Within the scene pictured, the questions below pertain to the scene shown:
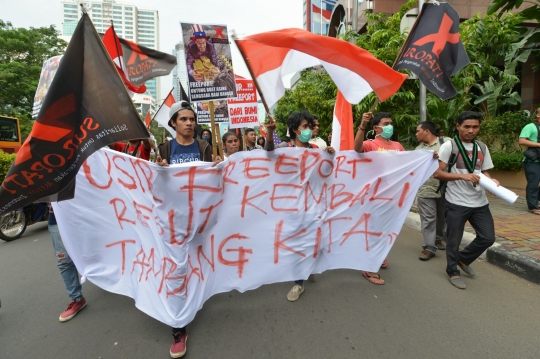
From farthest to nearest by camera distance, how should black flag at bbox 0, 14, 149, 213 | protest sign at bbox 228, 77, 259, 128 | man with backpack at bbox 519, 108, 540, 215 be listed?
protest sign at bbox 228, 77, 259, 128 → man with backpack at bbox 519, 108, 540, 215 → black flag at bbox 0, 14, 149, 213

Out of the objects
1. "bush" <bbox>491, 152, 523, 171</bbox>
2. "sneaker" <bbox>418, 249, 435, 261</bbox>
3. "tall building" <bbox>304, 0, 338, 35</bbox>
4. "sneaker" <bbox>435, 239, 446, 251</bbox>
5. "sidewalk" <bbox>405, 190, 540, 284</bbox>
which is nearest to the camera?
"sidewalk" <bbox>405, 190, 540, 284</bbox>

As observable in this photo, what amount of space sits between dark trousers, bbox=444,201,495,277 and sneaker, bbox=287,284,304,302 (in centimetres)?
162

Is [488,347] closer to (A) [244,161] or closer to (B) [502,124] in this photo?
(A) [244,161]

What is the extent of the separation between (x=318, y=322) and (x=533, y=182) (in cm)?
552

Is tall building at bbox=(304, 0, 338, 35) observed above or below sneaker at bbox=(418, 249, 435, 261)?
above

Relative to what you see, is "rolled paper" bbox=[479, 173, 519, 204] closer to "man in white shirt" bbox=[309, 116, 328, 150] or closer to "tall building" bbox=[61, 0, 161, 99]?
"man in white shirt" bbox=[309, 116, 328, 150]

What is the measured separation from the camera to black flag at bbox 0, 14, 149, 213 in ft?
5.76

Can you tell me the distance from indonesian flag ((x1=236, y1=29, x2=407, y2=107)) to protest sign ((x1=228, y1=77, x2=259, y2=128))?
3.04 m

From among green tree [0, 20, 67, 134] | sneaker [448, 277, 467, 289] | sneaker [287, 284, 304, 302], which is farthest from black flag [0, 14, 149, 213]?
green tree [0, 20, 67, 134]

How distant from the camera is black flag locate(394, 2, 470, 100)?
3.06 metres

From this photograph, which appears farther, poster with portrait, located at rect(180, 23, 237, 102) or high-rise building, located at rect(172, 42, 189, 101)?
high-rise building, located at rect(172, 42, 189, 101)

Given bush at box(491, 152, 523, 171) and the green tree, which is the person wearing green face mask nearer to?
bush at box(491, 152, 523, 171)

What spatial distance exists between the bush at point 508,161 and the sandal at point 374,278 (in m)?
7.84

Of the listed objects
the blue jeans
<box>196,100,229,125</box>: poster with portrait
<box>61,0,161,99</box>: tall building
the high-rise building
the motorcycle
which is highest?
<box>61,0,161,99</box>: tall building
